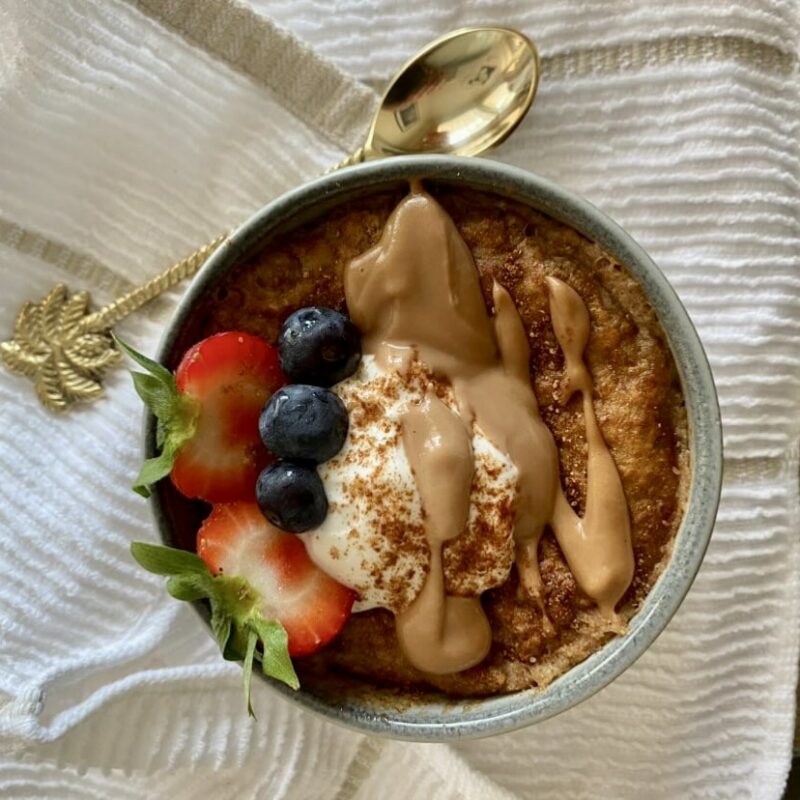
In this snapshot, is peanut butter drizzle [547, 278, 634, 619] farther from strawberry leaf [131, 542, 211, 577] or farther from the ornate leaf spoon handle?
the ornate leaf spoon handle

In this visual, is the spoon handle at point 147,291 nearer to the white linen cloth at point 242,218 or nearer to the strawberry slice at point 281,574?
the white linen cloth at point 242,218

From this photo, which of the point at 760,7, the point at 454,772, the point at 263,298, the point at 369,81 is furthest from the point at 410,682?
the point at 760,7

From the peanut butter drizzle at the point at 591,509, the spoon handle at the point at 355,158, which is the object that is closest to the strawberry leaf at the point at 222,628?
the peanut butter drizzle at the point at 591,509

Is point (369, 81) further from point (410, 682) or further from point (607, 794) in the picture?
point (607, 794)

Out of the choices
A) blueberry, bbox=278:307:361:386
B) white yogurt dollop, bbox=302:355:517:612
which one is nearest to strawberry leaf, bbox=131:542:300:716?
white yogurt dollop, bbox=302:355:517:612

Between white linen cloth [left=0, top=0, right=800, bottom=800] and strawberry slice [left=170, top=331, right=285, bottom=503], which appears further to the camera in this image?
white linen cloth [left=0, top=0, right=800, bottom=800]

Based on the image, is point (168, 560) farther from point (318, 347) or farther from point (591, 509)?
point (591, 509)
